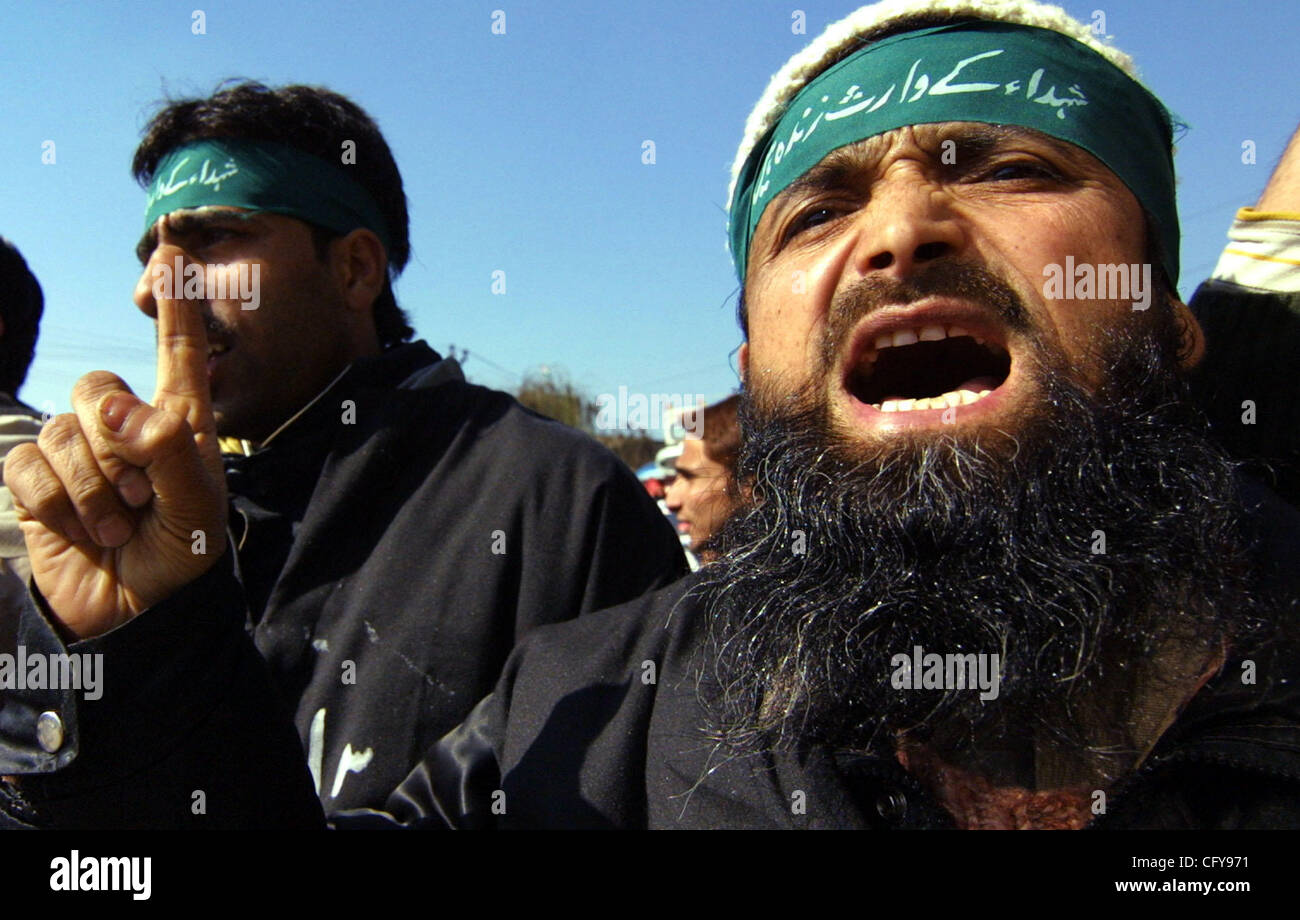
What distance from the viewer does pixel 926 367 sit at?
1.97 metres

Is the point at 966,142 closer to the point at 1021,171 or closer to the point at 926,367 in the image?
the point at 1021,171

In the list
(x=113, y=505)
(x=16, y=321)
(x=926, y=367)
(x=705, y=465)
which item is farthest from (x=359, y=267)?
(x=705, y=465)

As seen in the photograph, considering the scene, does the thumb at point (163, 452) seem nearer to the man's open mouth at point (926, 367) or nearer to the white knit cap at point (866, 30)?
the man's open mouth at point (926, 367)

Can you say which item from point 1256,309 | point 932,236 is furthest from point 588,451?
point 1256,309

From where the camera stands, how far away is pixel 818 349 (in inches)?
71.3

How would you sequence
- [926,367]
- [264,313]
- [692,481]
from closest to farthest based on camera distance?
1. [926,367]
2. [264,313]
3. [692,481]

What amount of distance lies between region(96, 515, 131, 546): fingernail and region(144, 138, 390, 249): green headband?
6.38 feet

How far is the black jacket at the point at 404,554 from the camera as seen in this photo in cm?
224

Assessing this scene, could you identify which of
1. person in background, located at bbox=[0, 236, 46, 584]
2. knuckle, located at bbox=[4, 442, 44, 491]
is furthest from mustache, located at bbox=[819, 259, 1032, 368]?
person in background, located at bbox=[0, 236, 46, 584]

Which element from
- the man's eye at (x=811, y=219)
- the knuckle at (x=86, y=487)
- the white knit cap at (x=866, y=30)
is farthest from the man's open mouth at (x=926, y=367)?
the knuckle at (x=86, y=487)

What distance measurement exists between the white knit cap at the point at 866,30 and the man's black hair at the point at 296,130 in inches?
67.9

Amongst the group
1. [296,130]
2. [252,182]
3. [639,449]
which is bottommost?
[639,449]

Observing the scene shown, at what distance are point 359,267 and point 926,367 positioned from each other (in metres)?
2.19
